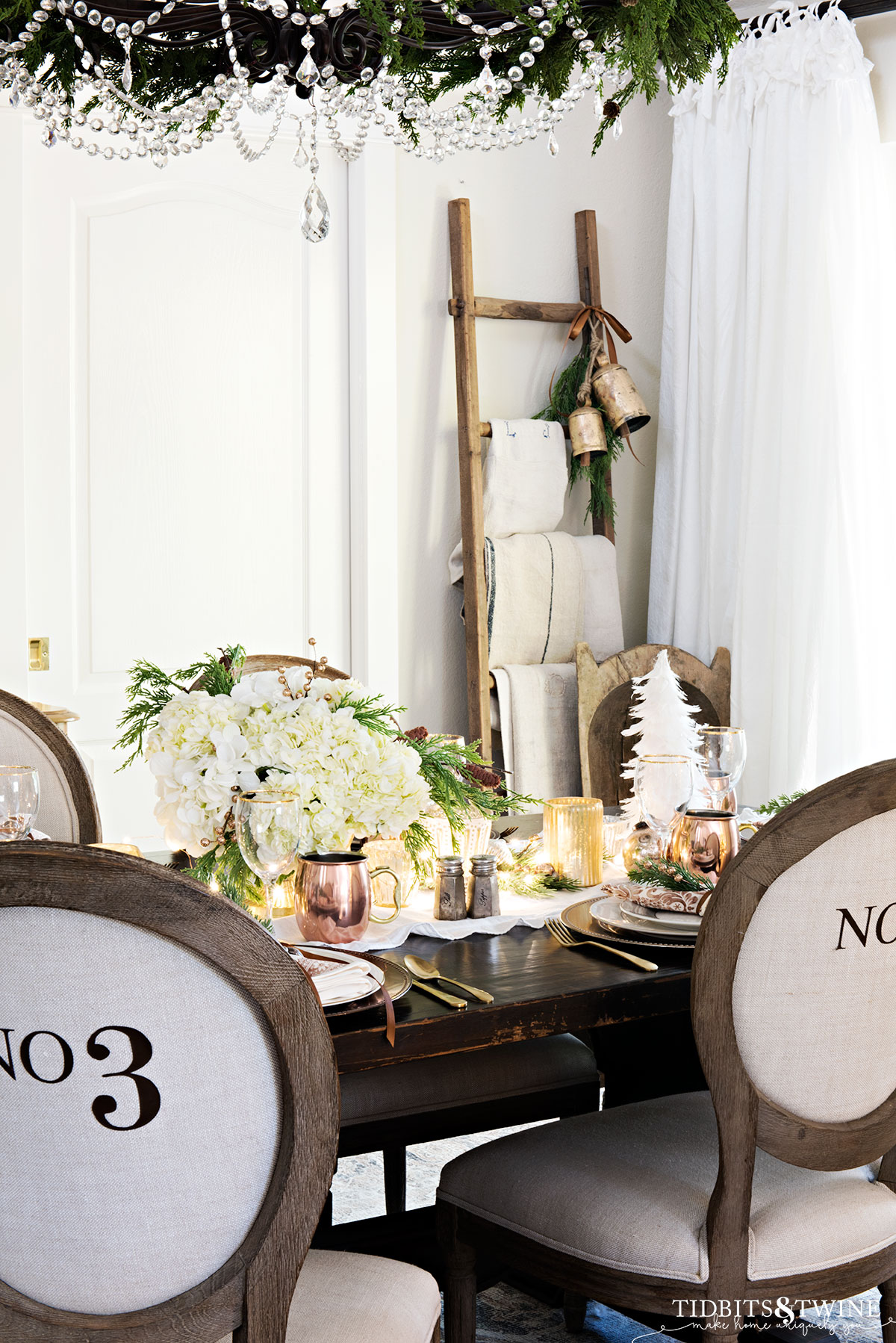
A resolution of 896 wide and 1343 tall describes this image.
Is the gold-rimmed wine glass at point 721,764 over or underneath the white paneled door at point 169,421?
underneath

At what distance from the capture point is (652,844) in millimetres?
1861

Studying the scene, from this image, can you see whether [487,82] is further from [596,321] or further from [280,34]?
[596,321]

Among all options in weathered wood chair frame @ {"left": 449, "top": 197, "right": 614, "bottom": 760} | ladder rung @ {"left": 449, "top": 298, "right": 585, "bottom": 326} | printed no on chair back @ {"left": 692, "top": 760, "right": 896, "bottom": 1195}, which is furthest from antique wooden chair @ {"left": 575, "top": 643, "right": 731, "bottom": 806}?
printed no on chair back @ {"left": 692, "top": 760, "right": 896, "bottom": 1195}

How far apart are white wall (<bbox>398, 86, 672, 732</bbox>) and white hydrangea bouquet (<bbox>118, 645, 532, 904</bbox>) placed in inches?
67.0

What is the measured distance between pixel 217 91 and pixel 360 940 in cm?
100

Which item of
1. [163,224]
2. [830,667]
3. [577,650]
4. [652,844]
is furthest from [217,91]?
[830,667]

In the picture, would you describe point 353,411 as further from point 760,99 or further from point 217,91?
point 217,91

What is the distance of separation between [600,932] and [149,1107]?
29.7 inches

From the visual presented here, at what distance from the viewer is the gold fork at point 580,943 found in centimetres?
150

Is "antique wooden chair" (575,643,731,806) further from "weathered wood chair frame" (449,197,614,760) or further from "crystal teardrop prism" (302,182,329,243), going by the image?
"crystal teardrop prism" (302,182,329,243)

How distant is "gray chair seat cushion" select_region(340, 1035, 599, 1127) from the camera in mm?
1801

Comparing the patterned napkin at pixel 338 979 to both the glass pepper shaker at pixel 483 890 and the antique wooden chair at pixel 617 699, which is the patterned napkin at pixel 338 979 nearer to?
the glass pepper shaker at pixel 483 890

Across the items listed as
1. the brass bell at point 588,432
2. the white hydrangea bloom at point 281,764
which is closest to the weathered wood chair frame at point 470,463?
the brass bell at point 588,432

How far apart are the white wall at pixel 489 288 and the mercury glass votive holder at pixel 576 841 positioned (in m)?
1.49
